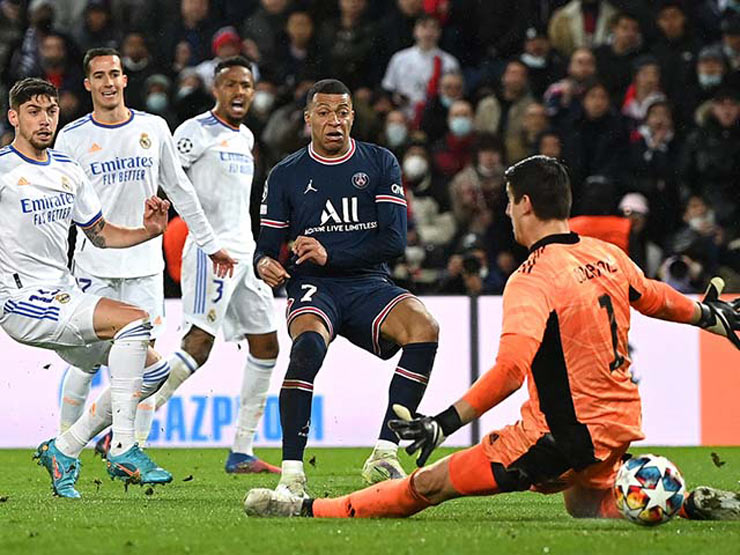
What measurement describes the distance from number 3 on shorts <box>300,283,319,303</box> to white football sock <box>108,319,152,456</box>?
2.86 ft

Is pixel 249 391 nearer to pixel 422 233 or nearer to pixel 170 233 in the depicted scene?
pixel 170 233

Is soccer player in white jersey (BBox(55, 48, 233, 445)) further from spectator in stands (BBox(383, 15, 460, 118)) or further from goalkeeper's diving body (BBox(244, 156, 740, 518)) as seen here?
spectator in stands (BBox(383, 15, 460, 118))

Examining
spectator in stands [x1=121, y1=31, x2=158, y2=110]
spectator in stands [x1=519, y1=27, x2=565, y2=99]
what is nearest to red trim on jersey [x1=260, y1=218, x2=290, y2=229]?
spectator in stands [x1=121, y1=31, x2=158, y2=110]

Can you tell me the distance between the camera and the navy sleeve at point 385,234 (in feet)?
25.8

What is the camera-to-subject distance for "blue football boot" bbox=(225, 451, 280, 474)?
9656 millimetres

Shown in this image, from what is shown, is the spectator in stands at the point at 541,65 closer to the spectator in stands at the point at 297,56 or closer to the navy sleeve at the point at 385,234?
Answer: the spectator in stands at the point at 297,56

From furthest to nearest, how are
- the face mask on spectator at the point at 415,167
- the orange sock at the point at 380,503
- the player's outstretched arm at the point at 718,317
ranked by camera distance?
the face mask on spectator at the point at 415,167
the player's outstretched arm at the point at 718,317
the orange sock at the point at 380,503

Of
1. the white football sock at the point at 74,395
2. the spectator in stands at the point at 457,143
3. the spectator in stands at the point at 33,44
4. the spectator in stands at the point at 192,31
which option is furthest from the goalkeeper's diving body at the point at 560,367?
the spectator in stands at the point at 33,44

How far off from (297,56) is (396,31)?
3.61 feet

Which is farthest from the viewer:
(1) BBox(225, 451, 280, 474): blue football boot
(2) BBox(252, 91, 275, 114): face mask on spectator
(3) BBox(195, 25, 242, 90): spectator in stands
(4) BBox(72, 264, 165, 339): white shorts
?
(3) BBox(195, 25, 242, 90): spectator in stands

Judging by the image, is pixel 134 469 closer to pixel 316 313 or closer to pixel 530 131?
pixel 316 313

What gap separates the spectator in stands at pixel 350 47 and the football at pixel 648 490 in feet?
33.0

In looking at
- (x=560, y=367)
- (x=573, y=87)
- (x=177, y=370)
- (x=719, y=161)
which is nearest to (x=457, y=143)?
Result: (x=573, y=87)

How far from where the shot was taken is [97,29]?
16.1 meters
